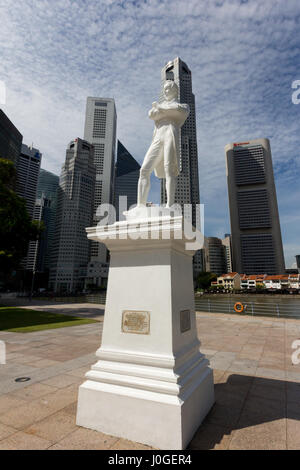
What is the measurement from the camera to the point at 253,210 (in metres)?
120

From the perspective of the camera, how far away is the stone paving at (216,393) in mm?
2598

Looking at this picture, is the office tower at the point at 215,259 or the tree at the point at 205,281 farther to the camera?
the office tower at the point at 215,259

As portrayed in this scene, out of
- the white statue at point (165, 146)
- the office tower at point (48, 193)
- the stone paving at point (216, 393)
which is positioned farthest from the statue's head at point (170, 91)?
the office tower at point (48, 193)

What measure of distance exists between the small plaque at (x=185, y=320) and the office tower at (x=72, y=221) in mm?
123175

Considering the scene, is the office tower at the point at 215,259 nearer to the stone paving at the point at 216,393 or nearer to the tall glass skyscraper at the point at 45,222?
the tall glass skyscraper at the point at 45,222

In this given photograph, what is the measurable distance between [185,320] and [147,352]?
0.72m

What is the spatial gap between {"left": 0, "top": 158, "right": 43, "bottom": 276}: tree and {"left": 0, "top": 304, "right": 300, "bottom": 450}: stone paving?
10746 millimetres

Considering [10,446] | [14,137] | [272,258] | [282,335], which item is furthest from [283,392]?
[272,258]

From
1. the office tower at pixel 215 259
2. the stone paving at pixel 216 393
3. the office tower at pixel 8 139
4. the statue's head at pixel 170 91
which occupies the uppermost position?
the office tower at pixel 8 139

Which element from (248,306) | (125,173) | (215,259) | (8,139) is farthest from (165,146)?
(125,173)

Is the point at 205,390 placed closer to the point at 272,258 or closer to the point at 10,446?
the point at 10,446

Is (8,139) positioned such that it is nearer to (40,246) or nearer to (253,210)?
(40,246)

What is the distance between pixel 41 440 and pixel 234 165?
468 feet

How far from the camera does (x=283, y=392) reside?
13.1 feet
